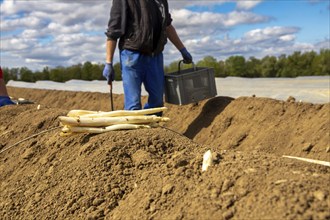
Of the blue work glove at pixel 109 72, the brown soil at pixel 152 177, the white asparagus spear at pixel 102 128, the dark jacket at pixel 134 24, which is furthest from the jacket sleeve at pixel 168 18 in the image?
the white asparagus spear at pixel 102 128

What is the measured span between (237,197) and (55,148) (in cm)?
184

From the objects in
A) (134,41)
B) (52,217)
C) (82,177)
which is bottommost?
(52,217)

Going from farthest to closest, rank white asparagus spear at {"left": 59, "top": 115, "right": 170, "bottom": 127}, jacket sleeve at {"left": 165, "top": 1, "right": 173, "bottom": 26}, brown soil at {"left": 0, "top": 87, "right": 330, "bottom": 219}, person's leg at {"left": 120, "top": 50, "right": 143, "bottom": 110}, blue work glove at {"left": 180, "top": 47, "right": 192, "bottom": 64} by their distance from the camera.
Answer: blue work glove at {"left": 180, "top": 47, "right": 192, "bottom": 64}, jacket sleeve at {"left": 165, "top": 1, "right": 173, "bottom": 26}, person's leg at {"left": 120, "top": 50, "right": 143, "bottom": 110}, white asparagus spear at {"left": 59, "top": 115, "right": 170, "bottom": 127}, brown soil at {"left": 0, "top": 87, "right": 330, "bottom": 219}

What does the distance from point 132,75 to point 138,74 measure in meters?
0.07

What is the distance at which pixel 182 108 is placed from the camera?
6824 mm

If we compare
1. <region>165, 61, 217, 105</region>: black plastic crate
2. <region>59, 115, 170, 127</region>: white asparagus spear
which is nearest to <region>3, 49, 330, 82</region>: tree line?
<region>165, 61, 217, 105</region>: black plastic crate

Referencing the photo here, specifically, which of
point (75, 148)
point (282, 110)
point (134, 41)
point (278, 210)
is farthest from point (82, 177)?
point (282, 110)

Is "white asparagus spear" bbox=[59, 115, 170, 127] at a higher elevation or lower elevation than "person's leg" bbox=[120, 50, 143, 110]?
lower

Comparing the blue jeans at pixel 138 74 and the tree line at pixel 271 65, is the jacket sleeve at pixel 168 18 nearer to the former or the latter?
the blue jeans at pixel 138 74

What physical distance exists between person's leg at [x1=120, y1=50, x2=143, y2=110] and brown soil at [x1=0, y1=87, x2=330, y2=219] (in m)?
0.80

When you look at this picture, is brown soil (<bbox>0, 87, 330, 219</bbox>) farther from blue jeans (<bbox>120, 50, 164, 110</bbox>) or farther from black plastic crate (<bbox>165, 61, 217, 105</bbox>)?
black plastic crate (<bbox>165, 61, 217, 105</bbox>)

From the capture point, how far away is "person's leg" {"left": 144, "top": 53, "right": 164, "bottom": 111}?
503 cm

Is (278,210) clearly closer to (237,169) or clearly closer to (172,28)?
(237,169)

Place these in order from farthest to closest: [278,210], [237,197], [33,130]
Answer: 1. [33,130]
2. [237,197]
3. [278,210]
